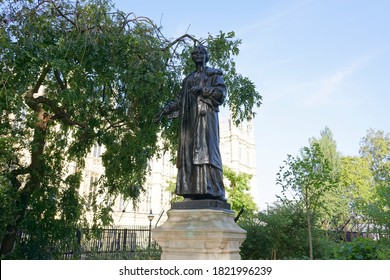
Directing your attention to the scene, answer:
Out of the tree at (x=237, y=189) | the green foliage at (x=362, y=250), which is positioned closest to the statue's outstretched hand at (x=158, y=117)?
the green foliage at (x=362, y=250)

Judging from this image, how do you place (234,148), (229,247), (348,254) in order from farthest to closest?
(234,148), (348,254), (229,247)

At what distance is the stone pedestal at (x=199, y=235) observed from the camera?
174 inches

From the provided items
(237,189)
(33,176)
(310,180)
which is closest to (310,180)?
(310,180)

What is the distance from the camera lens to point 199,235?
4480mm

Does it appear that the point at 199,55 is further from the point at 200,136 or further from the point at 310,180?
the point at 310,180

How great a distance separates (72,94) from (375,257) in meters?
7.10

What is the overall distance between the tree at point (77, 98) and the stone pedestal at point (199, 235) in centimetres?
380

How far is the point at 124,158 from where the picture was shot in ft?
32.8

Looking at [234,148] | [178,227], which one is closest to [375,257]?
[178,227]

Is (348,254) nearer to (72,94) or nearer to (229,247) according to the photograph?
(229,247)

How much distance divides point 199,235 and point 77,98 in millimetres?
4415

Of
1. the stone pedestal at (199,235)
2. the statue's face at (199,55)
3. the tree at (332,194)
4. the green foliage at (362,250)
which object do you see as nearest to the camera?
the stone pedestal at (199,235)

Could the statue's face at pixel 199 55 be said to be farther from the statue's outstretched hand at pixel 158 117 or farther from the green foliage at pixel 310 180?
the green foliage at pixel 310 180

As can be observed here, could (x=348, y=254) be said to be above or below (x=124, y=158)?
below
